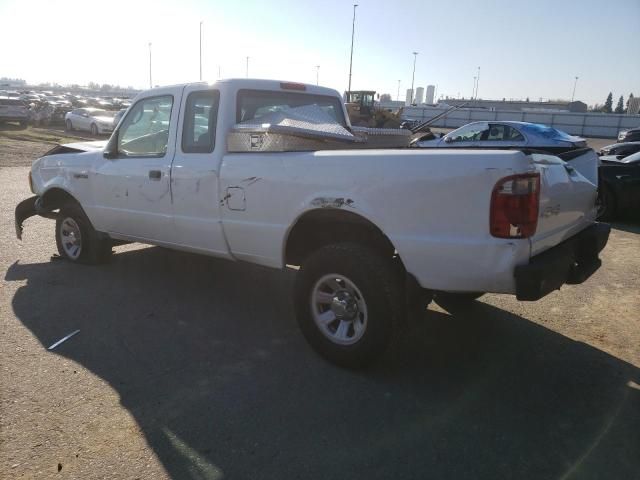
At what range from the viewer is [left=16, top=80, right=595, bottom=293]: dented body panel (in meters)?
2.92

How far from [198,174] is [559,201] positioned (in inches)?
110

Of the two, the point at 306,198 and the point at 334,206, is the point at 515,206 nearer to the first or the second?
the point at 334,206

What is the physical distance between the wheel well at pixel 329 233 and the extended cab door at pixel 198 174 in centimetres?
67

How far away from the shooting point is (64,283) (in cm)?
530

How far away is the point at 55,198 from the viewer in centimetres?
609

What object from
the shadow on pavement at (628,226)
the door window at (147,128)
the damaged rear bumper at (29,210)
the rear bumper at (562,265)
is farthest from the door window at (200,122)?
the shadow on pavement at (628,226)

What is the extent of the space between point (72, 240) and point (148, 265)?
0.92 meters

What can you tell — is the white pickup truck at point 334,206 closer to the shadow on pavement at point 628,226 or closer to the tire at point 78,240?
the tire at point 78,240

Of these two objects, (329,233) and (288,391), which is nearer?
(288,391)

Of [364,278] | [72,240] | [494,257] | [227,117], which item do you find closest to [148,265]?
[72,240]

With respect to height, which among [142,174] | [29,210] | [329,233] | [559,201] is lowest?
[29,210]

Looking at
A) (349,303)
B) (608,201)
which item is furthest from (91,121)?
(349,303)

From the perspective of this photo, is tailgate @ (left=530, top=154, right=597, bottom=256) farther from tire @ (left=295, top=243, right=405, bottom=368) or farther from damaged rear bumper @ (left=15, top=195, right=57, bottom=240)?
damaged rear bumper @ (left=15, top=195, right=57, bottom=240)

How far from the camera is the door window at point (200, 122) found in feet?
14.3
